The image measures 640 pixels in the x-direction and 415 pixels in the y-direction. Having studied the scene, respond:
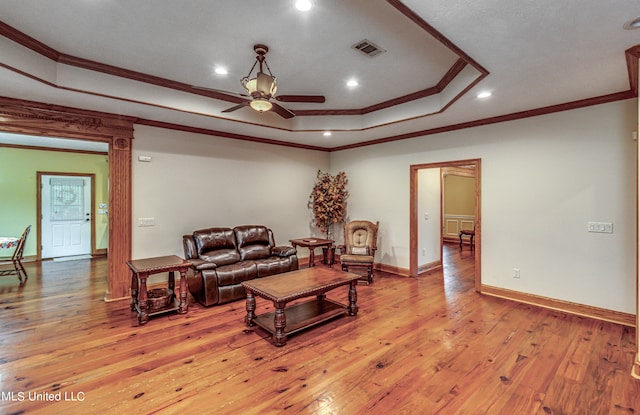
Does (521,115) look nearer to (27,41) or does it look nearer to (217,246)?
(217,246)

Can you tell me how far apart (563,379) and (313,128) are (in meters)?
4.35

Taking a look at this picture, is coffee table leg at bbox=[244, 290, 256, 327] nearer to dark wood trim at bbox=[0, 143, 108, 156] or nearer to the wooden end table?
the wooden end table

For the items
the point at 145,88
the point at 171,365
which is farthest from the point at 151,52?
the point at 171,365

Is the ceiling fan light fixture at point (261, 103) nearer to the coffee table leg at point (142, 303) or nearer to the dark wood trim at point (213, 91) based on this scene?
the dark wood trim at point (213, 91)

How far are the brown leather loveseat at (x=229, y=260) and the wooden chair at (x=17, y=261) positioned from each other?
309cm

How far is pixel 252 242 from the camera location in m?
5.08

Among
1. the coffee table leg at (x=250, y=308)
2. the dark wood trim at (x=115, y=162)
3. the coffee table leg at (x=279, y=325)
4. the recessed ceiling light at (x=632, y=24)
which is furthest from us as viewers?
the dark wood trim at (x=115, y=162)

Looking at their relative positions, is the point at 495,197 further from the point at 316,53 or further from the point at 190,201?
the point at 190,201

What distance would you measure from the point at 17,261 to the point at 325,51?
7.28 meters

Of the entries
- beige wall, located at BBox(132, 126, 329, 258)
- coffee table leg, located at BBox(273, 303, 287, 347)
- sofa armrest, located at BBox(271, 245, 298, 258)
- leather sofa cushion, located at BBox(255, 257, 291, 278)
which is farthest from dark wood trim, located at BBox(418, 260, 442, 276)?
coffee table leg, located at BBox(273, 303, 287, 347)

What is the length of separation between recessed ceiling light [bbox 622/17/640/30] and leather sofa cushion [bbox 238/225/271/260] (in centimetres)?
472

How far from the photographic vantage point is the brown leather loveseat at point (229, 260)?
3.99m

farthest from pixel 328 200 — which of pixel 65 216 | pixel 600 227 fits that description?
pixel 65 216

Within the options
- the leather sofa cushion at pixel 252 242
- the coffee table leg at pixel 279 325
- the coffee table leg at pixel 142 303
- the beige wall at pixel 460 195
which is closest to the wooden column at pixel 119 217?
the coffee table leg at pixel 142 303
